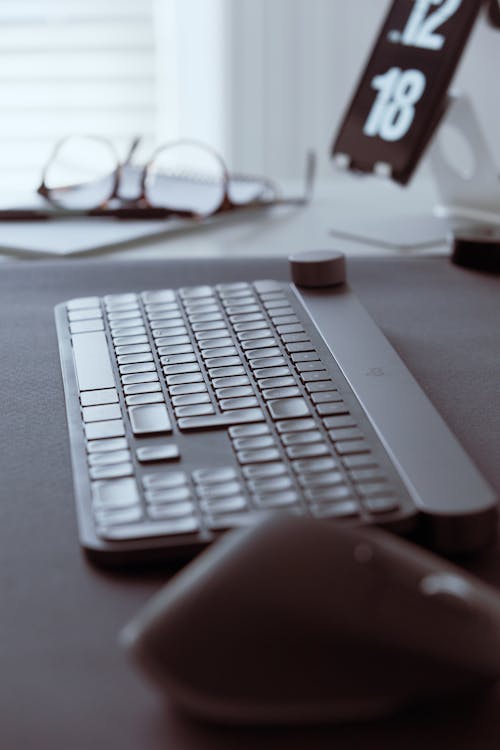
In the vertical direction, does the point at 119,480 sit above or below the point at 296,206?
above

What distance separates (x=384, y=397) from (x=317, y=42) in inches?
65.3

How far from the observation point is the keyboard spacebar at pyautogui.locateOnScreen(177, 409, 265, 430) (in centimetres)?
58

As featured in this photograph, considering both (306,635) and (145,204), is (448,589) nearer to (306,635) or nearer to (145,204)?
(306,635)

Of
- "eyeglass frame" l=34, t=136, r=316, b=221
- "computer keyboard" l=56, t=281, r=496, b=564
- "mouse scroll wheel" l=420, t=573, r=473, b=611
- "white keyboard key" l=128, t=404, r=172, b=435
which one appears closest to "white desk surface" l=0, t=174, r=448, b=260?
"eyeglass frame" l=34, t=136, r=316, b=221

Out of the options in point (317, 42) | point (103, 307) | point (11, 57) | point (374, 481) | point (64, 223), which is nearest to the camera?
point (374, 481)

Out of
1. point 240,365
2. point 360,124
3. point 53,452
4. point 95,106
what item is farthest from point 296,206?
point 95,106

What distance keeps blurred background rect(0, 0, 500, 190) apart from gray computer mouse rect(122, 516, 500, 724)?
169cm

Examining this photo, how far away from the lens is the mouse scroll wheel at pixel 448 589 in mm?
368

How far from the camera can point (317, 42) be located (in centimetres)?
212

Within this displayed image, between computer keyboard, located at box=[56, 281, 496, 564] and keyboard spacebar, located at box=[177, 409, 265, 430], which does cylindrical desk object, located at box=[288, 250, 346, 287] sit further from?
keyboard spacebar, located at box=[177, 409, 265, 430]

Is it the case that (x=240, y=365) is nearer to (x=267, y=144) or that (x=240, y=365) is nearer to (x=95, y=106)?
(x=267, y=144)

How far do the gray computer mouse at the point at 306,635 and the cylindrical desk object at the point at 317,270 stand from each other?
1.62 ft

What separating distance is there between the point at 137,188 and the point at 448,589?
1015 mm

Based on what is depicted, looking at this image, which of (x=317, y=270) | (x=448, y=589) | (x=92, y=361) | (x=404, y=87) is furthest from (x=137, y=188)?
(x=448, y=589)
